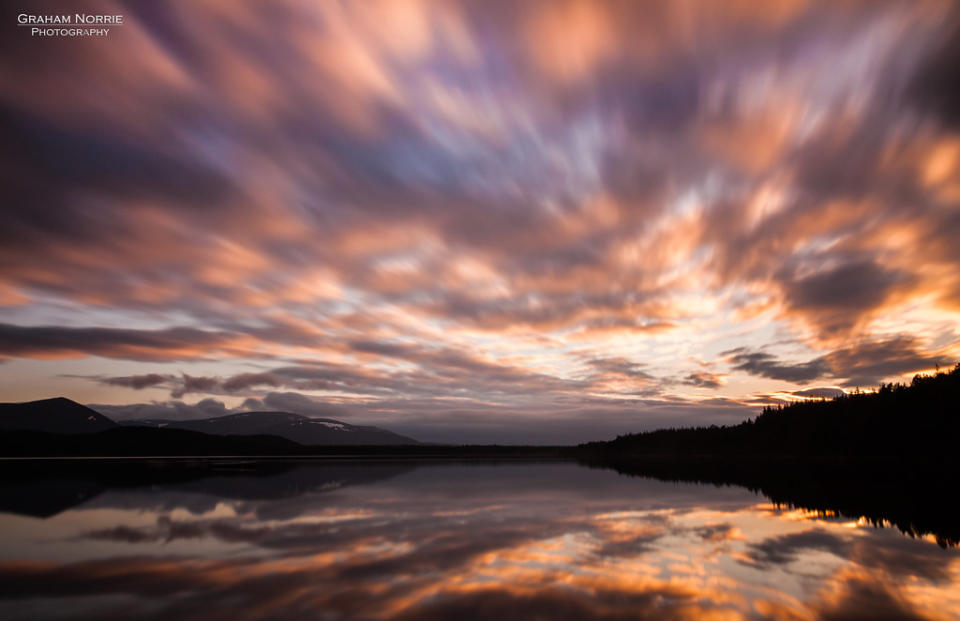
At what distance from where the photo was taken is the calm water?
36.9ft

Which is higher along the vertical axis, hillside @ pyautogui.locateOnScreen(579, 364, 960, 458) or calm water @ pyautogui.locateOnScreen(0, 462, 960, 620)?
hillside @ pyautogui.locateOnScreen(579, 364, 960, 458)

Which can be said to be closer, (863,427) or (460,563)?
(460,563)

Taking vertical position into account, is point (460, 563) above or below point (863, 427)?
below

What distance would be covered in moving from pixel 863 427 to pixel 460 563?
11803 centimetres

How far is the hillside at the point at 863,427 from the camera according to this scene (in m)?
89.8

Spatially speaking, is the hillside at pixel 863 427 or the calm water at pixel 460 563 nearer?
the calm water at pixel 460 563

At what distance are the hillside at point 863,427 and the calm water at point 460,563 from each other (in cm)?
8872

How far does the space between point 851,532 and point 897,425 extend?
98.8 metres

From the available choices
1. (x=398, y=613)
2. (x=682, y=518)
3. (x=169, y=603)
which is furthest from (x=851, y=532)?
(x=169, y=603)

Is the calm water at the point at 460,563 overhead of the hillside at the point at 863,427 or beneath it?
beneath

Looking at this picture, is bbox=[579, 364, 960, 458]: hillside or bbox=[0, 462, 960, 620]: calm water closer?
bbox=[0, 462, 960, 620]: calm water

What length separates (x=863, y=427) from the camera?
102 metres

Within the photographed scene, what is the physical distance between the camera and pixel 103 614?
422 inches

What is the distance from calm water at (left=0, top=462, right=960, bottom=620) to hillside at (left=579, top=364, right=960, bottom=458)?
8872 centimetres
